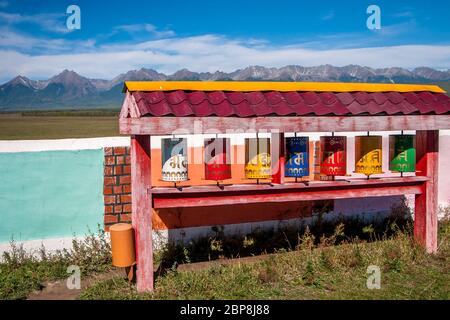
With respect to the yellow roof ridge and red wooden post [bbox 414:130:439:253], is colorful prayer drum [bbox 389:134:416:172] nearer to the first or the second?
red wooden post [bbox 414:130:439:253]

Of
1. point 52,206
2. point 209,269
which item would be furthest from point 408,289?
point 52,206

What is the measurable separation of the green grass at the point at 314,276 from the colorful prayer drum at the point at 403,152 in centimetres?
99

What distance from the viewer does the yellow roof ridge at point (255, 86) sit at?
4.66 m

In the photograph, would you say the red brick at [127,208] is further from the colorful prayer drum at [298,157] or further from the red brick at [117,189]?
the colorful prayer drum at [298,157]

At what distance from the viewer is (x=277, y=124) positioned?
4.71 m

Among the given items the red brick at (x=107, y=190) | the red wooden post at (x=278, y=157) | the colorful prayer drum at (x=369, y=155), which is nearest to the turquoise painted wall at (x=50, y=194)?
the red brick at (x=107, y=190)

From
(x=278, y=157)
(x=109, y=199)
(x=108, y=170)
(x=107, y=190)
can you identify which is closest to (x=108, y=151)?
(x=108, y=170)

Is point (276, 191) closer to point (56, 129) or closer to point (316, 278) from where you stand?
point (316, 278)

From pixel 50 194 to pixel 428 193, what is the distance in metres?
4.50

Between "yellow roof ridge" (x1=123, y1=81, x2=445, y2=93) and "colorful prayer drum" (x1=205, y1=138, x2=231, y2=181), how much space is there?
569 millimetres

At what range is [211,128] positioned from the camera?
4480mm
